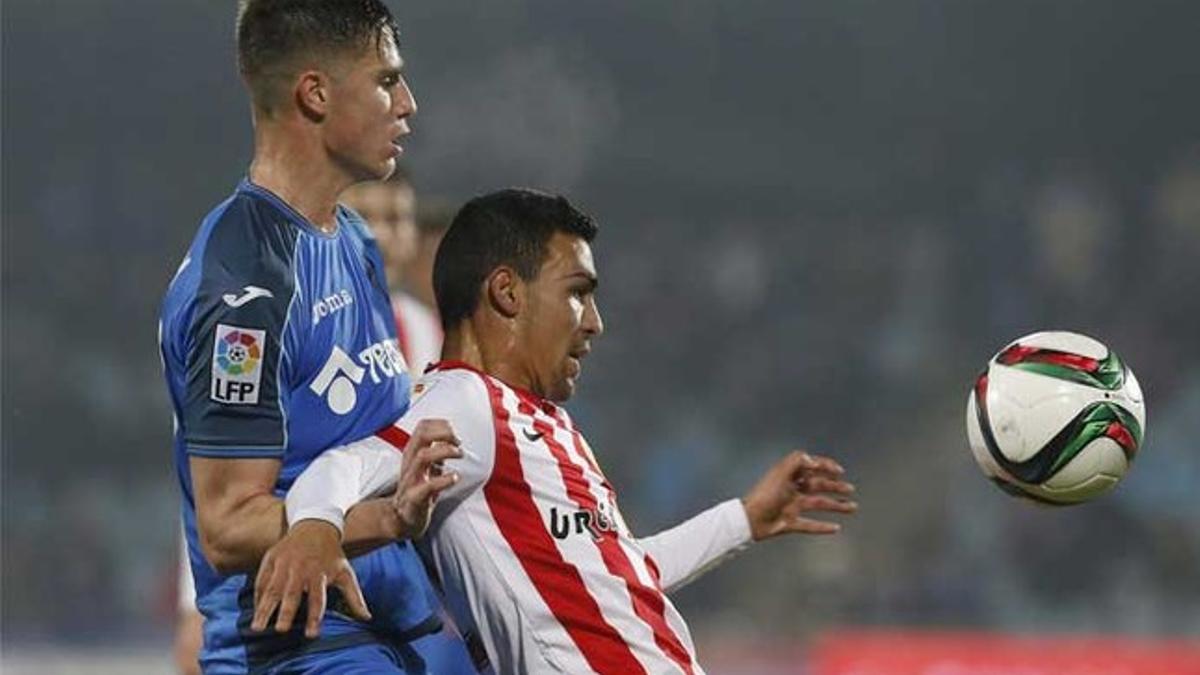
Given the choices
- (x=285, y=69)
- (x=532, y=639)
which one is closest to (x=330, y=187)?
(x=285, y=69)

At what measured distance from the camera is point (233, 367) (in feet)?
9.47

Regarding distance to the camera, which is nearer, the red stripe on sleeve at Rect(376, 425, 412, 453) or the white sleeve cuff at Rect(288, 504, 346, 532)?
the white sleeve cuff at Rect(288, 504, 346, 532)

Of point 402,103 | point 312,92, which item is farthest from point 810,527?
point 312,92

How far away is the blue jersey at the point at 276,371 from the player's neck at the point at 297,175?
1.3 inches

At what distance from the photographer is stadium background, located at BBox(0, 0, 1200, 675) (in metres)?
9.88

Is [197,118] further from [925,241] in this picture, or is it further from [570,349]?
[570,349]

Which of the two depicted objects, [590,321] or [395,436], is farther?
[590,321]

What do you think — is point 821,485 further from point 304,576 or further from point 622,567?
point 304,576

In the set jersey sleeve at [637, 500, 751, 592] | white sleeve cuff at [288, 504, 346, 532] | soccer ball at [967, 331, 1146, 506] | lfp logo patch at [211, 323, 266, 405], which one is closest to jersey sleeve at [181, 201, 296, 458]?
lfp logo patch at [211, 323, 266, 405]

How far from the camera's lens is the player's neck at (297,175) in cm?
314

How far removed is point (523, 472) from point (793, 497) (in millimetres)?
751

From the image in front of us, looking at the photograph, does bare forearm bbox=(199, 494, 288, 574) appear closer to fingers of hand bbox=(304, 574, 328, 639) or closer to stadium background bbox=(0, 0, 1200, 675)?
fingers of hand bbox=(304, 574, 328, 639)

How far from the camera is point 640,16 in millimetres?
10797

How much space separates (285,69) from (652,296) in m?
7.47
